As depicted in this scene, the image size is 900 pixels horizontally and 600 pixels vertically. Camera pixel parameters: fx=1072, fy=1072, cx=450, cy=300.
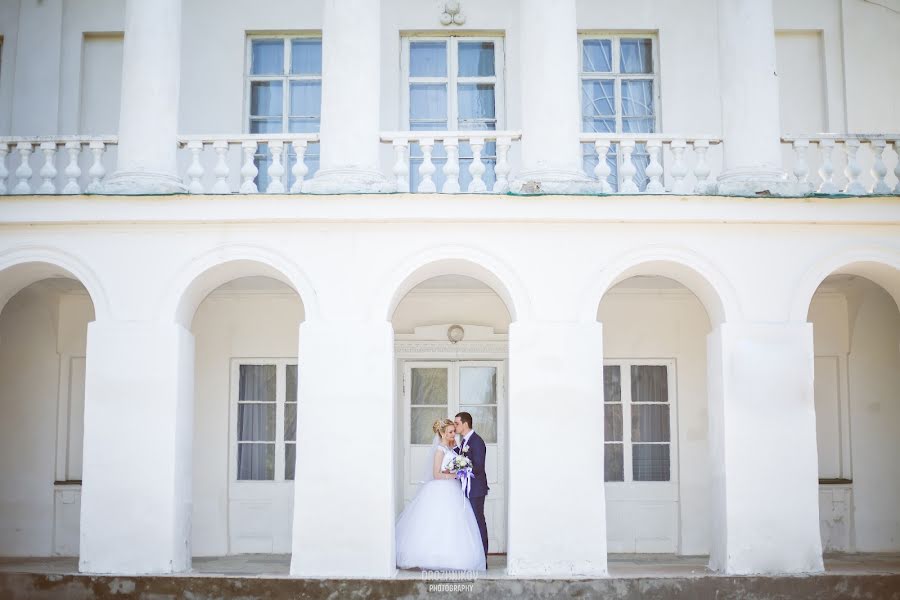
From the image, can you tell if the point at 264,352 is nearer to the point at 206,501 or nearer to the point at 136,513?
the point at 206,501

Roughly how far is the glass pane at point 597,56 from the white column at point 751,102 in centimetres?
338

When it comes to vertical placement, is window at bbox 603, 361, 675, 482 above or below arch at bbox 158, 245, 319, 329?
below

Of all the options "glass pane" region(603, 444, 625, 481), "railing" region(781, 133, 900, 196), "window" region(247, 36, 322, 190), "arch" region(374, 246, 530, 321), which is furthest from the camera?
"window" region(247, 36, 322, 190)

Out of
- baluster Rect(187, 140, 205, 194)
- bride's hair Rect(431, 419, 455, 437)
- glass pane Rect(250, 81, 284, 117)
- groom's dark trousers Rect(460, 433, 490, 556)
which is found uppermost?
glass pane Rect(250, 81, 284, 117)

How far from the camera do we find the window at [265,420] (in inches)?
599

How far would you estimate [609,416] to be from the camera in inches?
605

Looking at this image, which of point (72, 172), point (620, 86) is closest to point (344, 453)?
point (72, 172)

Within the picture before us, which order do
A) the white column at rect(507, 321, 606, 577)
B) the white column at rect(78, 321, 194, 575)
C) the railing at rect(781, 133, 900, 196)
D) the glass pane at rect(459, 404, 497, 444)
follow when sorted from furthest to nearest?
1. the glass pane at rect(459, 404, 497, 444)
2. the railing at rect(781, 133, 900, 196)
3. the white column at rect(78, 321, 194, 575)
4. the white column at rect(507, 321, 606, 577)

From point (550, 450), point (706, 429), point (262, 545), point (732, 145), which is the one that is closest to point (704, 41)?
point (732, 145)

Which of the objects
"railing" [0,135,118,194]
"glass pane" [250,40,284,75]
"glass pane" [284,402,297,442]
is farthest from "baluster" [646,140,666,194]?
"railing" [0,135,118,194]

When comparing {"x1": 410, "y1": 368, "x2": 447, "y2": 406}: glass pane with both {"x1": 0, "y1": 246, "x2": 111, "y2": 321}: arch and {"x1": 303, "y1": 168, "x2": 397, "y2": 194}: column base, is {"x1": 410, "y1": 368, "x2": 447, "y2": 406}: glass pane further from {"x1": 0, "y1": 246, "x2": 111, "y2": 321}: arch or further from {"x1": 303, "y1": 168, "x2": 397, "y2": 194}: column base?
{"x1": 0, "y1": 246, "x2": 111, "y2": 321}: arch

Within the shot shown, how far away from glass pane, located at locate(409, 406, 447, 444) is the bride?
7.42ft

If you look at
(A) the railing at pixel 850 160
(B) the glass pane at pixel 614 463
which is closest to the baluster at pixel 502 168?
(A) the railing at pixel 850 160

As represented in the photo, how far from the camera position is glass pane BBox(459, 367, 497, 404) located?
15.5m
